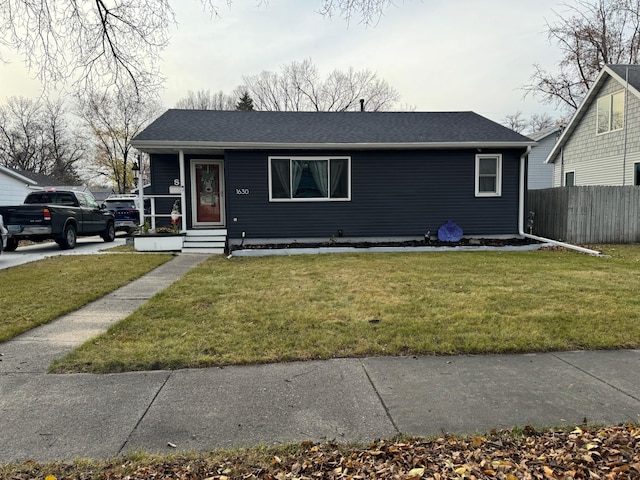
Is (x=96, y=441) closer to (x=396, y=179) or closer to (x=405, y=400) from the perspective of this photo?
(x=405, y=400)

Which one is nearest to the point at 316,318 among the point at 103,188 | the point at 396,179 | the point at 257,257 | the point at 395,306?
the point at 395,306

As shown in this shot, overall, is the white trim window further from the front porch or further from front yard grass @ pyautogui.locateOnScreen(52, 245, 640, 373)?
the front porch

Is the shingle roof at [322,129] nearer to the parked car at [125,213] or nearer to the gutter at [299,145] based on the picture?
the gutter at [299,145]

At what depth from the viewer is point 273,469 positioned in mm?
2227

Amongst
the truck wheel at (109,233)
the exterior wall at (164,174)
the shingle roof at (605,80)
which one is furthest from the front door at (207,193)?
the shingle roof at (605,80)

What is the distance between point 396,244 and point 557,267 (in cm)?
429

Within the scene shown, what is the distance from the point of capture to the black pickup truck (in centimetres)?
1148

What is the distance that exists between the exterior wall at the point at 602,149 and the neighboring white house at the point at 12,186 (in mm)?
29206

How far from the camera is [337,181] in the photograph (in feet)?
40.5

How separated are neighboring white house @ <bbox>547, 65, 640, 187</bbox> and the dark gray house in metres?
6.40

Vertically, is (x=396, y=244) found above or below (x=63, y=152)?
below

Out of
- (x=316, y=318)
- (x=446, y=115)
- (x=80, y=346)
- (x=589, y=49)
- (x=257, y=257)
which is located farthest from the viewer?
(x=589, y=49)

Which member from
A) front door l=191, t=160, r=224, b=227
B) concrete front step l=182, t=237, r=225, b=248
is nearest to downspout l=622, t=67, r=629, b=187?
front door l=191, t=160, r=224, b=227

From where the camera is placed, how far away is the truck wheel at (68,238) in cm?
1227
